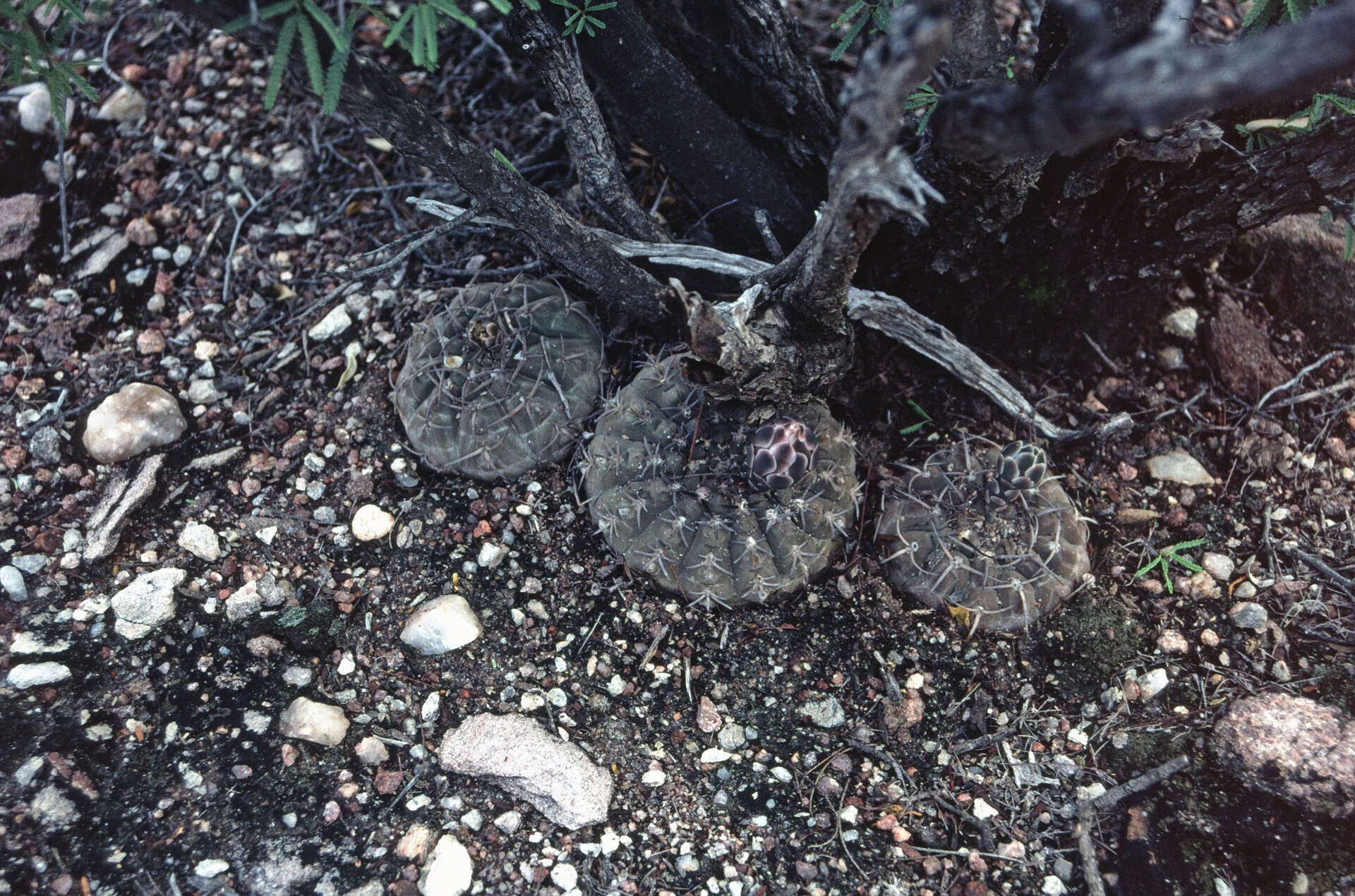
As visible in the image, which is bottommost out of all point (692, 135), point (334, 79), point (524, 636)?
point (524, 636)

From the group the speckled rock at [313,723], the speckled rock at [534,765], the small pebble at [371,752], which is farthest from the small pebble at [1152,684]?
the speckled rock at [313,723]

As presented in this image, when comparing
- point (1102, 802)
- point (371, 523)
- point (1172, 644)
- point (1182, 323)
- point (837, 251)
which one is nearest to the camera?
point (837, 251)

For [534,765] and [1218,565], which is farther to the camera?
[1218,565]

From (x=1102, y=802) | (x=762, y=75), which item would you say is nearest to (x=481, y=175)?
(x=762, y=75)

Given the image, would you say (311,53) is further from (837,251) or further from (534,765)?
(534,765)

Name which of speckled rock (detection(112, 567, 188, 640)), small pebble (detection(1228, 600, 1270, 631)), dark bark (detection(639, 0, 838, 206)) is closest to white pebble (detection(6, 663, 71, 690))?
speckled rock (detection(112, 567, 188, 640))

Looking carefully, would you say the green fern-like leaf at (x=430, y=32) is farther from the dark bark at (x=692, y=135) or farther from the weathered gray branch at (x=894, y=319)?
the dark bark at (x=692, y=135)
